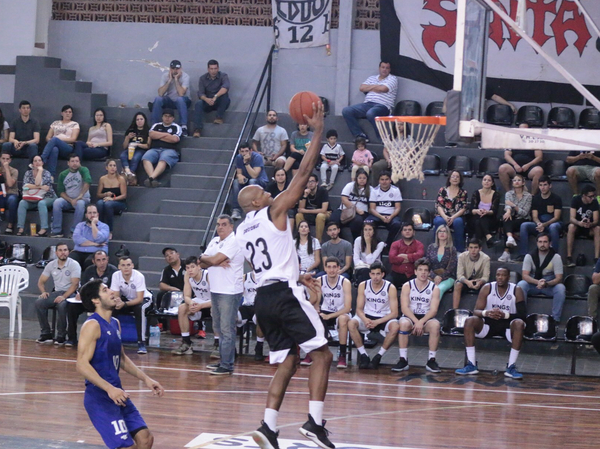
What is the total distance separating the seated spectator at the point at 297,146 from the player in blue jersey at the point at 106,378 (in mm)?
8022

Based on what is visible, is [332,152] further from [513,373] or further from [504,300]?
[513,373]

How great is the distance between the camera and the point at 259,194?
243 inches

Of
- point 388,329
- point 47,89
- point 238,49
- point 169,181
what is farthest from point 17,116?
point 388,329

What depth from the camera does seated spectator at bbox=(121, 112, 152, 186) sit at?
47.1ft

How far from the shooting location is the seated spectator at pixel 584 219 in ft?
39.7

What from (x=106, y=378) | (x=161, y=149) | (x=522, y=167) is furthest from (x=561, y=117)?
(x=106, y=378)

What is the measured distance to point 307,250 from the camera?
472 inches

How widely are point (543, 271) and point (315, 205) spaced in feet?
11.4

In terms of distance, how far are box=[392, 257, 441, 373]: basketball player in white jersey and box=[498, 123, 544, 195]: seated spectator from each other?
2979 mm

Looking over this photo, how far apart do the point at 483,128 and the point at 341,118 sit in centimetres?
845

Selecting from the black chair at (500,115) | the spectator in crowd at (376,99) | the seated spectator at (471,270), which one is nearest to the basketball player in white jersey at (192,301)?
the seated spectator at (471,270)

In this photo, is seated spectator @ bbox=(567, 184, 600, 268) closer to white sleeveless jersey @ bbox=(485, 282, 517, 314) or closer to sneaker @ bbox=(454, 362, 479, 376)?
white sleeveless jersey @ bbox=(485, 282, 517, 314)

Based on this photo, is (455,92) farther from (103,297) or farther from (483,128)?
(103,297)

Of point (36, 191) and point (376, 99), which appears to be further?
point (376, 99)
